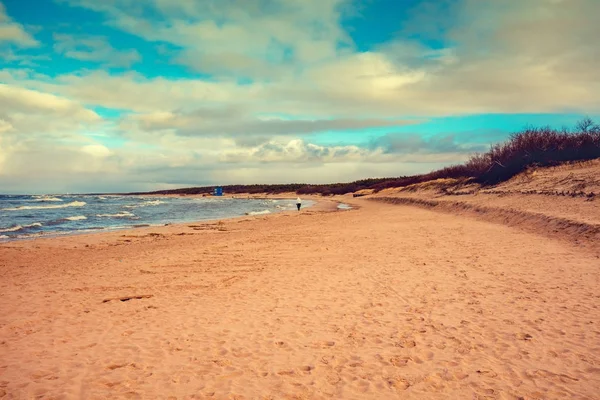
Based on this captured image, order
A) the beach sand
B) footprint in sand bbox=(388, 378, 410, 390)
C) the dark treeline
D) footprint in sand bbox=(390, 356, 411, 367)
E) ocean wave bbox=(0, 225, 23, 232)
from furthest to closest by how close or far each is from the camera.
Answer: the dark treeline
ocean wave bbox=(0, 225, 23, 232)
footprint in sand bbox=(390, 356, 411, 367)
the beach sand
footprint in sand bbox=(388, 378, 410, 390)

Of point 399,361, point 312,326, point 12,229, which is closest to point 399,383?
point 399,361

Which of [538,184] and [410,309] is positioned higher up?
[538,184]

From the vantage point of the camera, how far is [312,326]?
6.37 meters

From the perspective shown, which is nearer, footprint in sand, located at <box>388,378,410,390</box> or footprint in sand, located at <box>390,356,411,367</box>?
footprint in sand, located at <box>388,378,410,390</box>

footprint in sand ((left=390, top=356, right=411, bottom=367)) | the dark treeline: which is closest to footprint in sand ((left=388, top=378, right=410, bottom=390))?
footprint in sand ((left=390, top=356, right=411, bottom=367))

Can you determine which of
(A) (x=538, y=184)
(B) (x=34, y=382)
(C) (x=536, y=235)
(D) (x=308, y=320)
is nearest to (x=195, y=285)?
(D) (x=308, y=320)

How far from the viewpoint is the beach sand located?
4.54 meters

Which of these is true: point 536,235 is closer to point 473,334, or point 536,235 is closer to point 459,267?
point 459,267

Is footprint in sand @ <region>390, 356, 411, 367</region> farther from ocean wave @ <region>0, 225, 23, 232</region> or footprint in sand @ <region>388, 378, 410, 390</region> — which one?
ocean wave @ <region>0, 225, 23, 232</region>

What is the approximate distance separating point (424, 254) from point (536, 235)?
573cm

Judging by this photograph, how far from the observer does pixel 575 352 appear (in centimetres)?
507

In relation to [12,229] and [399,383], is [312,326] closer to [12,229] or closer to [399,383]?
[399,383]

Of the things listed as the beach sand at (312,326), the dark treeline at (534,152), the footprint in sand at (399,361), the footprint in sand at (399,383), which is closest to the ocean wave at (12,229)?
the beach sand at (312,326)

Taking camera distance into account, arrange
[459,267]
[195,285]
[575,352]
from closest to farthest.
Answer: [575,352], [195,285], [459,267]
